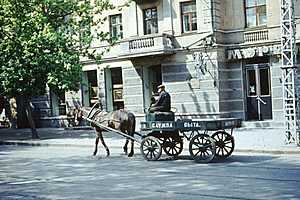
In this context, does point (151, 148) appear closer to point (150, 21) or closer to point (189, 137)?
point (189, 137)

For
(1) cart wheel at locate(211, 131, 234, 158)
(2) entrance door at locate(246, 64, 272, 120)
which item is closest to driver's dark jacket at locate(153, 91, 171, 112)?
(1) cart wheel at locate(211, 131, 234, 158)

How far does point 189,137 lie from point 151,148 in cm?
117

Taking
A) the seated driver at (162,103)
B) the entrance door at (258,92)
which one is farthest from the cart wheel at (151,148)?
the entrance door at (258,92)

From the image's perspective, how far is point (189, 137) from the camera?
1552 cm

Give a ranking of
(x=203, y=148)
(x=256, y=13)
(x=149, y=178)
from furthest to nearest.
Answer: (x=256, y=13)
(x=203, y=148)
(x=149, y=178)

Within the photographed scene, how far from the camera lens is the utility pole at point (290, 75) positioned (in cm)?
1736

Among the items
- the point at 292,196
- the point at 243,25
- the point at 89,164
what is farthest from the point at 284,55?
the point at 243,25

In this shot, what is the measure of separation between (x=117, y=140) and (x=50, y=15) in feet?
23.7

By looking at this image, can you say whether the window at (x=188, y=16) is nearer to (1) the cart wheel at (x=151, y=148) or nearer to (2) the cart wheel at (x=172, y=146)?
(2) the cart wheel at (x=172, y=146)

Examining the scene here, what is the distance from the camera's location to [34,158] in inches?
710

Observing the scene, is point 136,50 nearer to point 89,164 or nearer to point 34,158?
point 34,158

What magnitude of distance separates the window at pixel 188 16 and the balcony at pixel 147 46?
40.2 inches

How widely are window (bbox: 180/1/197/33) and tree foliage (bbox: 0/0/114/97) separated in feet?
18.4

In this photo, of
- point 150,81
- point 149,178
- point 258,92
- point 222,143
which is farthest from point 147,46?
point 149,178
